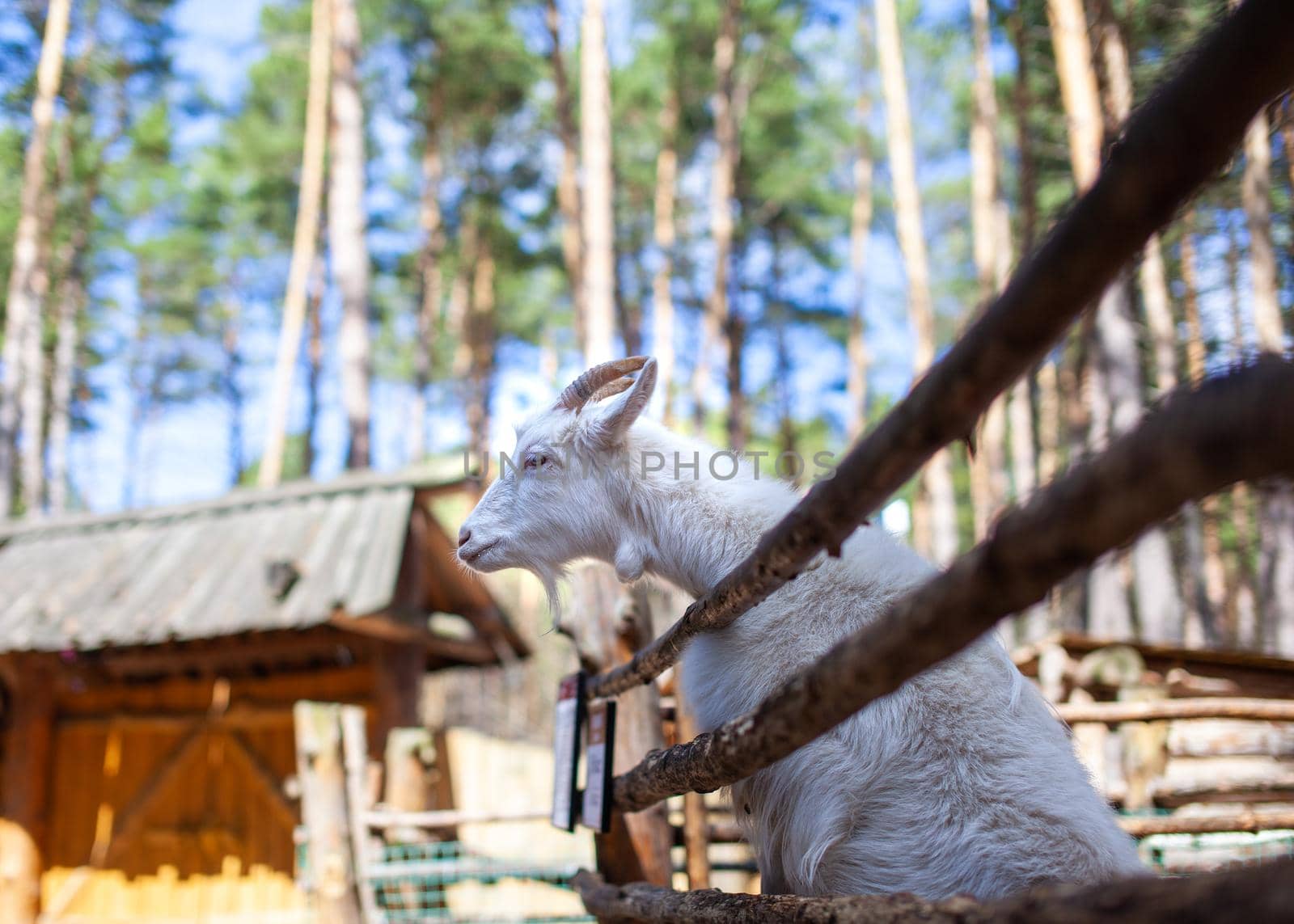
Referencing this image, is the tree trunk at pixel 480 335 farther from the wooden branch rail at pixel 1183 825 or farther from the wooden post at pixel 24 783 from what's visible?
the wooden branch rail at pixel 1183 825

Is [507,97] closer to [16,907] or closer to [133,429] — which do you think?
[16,907]

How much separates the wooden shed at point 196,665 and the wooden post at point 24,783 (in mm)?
16

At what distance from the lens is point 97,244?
20656 millimetres

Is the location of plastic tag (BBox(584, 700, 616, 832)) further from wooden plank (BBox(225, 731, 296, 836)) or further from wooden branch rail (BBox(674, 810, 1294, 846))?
wooden plank (BBox(225, 731, 296, 836))

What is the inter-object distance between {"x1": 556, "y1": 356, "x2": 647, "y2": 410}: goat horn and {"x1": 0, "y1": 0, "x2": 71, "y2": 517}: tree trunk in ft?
46.7

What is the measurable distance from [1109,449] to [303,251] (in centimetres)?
1697

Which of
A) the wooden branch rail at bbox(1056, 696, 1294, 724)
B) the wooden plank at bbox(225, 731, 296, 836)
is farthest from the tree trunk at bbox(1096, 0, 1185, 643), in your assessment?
the wooden plank at bbox(225, 731, 296, 836)

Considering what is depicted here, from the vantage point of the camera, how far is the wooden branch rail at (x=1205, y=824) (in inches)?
132

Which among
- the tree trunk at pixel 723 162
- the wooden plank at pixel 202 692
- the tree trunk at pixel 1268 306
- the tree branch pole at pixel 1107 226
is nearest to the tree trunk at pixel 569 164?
the tree trunk at pixel 723 162

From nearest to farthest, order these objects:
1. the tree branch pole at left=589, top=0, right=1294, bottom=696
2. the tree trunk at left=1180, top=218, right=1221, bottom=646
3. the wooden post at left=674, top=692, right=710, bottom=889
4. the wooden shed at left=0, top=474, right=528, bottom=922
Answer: the tree branch pole at left=589, top=0, right=1294, bottom=696 → the wooden post at left=674, top=692, right=710, bottom=889 → the wooden shed at left=0, top=474, right=528, bottom=922 → the tree trunk at left=1180, top=218, right=1221, bottom=646

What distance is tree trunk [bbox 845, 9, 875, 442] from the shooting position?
18391 millimetres

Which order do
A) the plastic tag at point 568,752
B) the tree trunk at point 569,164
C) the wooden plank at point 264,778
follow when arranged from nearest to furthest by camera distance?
the plastic tag at point 568,752 < the wooden plank at point 264,778 < the tree trunk at point 569,164

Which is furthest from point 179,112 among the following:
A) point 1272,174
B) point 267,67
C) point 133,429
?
point 1272,174

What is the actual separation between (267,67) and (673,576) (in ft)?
74.7
